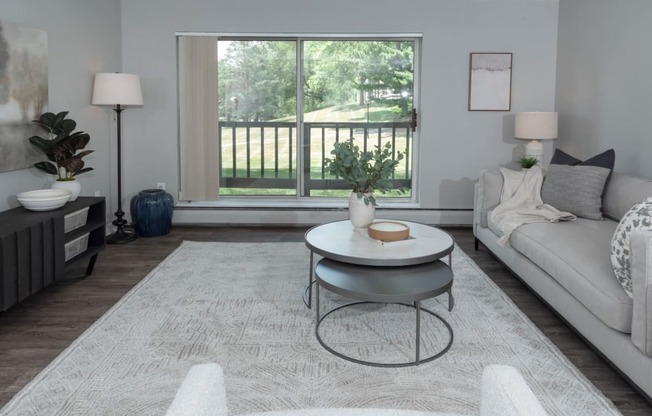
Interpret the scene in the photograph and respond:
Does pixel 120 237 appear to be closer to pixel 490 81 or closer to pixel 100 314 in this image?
pixel 100 314

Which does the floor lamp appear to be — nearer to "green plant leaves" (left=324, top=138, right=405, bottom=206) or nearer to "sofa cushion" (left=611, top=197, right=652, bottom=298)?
"green plant leaves" (left=324, top=138, right=405, bottom=206)

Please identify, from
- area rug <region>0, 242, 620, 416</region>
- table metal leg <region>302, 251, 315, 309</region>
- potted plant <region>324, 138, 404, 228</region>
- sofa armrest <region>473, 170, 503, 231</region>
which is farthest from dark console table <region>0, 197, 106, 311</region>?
A: sofa armrest <region>473, 170, 503, 231</region>

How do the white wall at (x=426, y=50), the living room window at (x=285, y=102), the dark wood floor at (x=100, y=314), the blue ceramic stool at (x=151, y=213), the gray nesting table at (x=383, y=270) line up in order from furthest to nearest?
the living room window at (x=285, y=102) → the white wall at (x=426, y=50) → the blue ceramic stool at (x=151, y=213) → the gray nesting table at (x=383, y=270) → the dark wood floor at (x=100, y=314)

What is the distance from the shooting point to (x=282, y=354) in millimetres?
2668

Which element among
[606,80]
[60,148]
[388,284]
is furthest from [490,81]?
[60,148]

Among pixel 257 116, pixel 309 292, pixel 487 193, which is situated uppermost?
pixel 257 116

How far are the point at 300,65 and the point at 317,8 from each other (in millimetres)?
596

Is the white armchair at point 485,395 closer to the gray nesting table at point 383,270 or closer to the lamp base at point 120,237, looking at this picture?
the gray nesting table at point 383,270

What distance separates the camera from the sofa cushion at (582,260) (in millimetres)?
2328

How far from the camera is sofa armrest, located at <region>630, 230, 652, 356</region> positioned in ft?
6.68

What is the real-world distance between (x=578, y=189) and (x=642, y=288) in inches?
74.9

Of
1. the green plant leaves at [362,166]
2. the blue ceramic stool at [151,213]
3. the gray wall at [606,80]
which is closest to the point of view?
the green plant leaves at [362,166]

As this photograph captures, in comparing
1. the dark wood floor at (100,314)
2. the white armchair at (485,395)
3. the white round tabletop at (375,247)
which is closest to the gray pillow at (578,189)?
the dark wood floor at (100,314)

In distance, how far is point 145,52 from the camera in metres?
5.68
